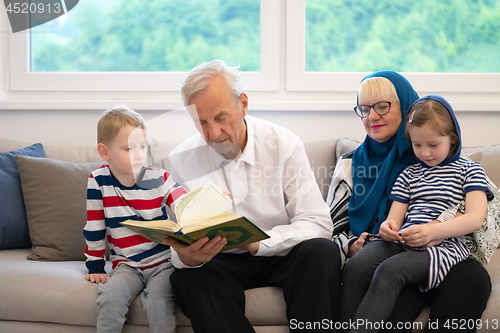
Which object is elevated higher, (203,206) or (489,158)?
(489,158)

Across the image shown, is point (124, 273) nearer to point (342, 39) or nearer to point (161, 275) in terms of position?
point (161, 275)

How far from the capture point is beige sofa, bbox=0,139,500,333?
1.90 m

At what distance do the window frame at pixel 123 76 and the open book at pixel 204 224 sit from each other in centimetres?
134

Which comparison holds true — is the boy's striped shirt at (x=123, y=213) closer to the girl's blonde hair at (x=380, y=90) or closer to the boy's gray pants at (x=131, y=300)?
the boy's gray pants at (x=131, y=300)

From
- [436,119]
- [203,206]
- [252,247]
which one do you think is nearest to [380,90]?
[436,119]

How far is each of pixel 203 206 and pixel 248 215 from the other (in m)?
0.46

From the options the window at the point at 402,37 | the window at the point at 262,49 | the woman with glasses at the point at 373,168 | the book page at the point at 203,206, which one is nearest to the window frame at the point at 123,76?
the window at the point at 262,49

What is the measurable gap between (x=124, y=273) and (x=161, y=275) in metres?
0.13

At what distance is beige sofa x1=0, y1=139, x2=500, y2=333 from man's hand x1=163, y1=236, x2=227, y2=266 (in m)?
0.26

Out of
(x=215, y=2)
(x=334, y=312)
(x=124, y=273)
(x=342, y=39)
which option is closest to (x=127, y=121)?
(x=124, y=273)

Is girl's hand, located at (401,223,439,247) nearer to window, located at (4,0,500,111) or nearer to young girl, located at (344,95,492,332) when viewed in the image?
young girl, located at (344,95,492,332)

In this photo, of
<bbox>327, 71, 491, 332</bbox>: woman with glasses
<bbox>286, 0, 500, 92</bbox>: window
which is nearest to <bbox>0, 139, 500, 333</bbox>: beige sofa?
<bbox>327, 71, 491, 332</bbox>: woman with glasses

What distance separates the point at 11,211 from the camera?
237 cm

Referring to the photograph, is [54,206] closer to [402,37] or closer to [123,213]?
[123,213]
